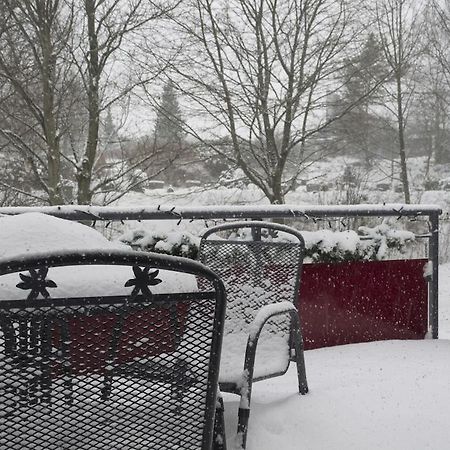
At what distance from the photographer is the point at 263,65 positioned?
442 inches

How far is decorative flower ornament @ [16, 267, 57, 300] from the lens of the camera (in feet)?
3.69

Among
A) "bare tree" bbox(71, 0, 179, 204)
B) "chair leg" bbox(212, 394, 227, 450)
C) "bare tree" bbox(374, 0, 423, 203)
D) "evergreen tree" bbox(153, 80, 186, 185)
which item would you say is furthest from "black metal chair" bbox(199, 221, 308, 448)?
"bare tree" bbox(374, 0, 423, 203)

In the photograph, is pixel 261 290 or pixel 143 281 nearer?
pixel 143 281

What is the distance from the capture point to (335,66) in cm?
1152

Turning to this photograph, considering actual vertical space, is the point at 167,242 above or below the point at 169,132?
below

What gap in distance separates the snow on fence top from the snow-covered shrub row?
494mm

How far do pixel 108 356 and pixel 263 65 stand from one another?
1069cm

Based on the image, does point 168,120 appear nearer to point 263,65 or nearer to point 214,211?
point 263,65

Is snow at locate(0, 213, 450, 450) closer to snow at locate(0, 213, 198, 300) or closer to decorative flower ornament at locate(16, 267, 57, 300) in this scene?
snow at locate(0, 213, 198, 300)

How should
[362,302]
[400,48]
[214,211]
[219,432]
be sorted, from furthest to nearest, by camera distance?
[400,48] < [362,302] < [214,211] < [219,432]

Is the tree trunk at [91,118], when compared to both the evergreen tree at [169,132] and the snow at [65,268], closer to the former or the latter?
the evergreen tree at [169,132]

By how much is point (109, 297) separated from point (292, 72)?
1076 centimetres

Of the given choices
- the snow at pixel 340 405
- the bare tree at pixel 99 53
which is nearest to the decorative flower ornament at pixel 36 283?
the snow at pixel 340 405

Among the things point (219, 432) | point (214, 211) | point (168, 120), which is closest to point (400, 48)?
point (168, 120)
